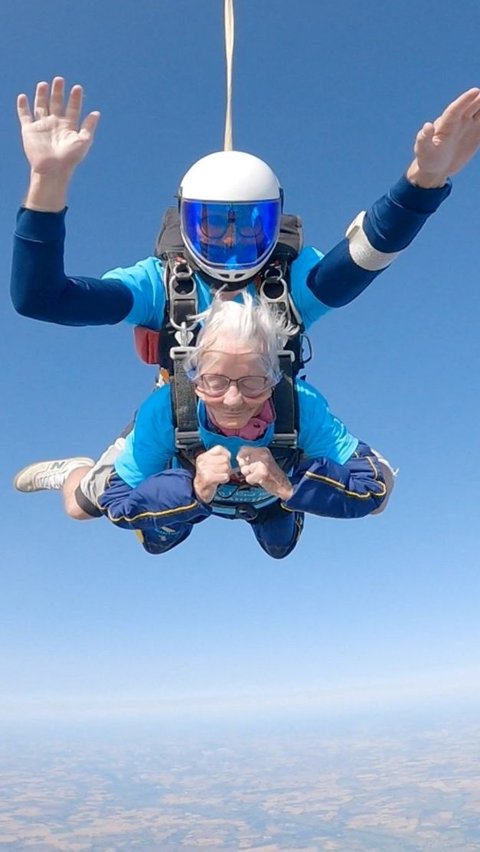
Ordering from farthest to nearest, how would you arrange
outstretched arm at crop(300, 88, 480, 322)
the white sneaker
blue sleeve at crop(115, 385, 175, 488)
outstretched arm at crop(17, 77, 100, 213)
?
1. the white sneaker
2. blue sleeve at crop(115, 385, 175, 488)
3. outstretched arm at crop(300, 88, 480, 322)
4. outstretched arm at crop(17, 77, 100, 213)

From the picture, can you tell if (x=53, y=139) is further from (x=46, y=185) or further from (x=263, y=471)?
(x=263, y=471)

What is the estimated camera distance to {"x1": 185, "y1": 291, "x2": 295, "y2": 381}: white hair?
130 inches

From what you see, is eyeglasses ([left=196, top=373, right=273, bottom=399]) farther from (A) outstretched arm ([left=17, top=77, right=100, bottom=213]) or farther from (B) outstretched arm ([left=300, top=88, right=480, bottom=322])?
(A) outstretched arm ([left=17, top=77, right=100, bottom=213])

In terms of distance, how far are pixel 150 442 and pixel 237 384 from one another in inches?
26.3

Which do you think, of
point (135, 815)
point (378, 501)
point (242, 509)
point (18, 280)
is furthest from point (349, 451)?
point (135, 815)

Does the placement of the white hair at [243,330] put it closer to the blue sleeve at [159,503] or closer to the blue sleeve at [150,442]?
the blue sleeve at [150,442]

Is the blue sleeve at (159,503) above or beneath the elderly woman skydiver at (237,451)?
beneath

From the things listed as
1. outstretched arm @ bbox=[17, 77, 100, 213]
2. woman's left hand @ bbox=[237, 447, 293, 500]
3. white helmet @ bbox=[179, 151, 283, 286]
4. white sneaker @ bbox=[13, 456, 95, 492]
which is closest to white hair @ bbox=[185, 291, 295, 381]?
white helmet @ bbox=[179, 151, 283, 286]

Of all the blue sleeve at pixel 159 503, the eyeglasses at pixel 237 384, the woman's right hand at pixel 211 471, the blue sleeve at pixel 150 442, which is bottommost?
the blue sleeve at pixel 159 503

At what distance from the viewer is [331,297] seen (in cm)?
371

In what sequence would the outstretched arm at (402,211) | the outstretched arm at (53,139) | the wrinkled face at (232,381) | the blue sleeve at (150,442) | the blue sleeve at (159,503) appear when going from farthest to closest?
1. the blue sleeve at (150,442)
2. the blue sleeve at (159,503)
3. the wrinkled face at (232,381)
4. the outstretched arm at (402,211)
5. the outstretched arm at (53,139)

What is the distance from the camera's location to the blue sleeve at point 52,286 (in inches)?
119

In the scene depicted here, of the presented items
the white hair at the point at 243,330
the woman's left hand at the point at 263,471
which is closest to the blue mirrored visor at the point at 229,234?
the white hair at the point at 243,330

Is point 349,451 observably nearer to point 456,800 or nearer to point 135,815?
point 456,800
